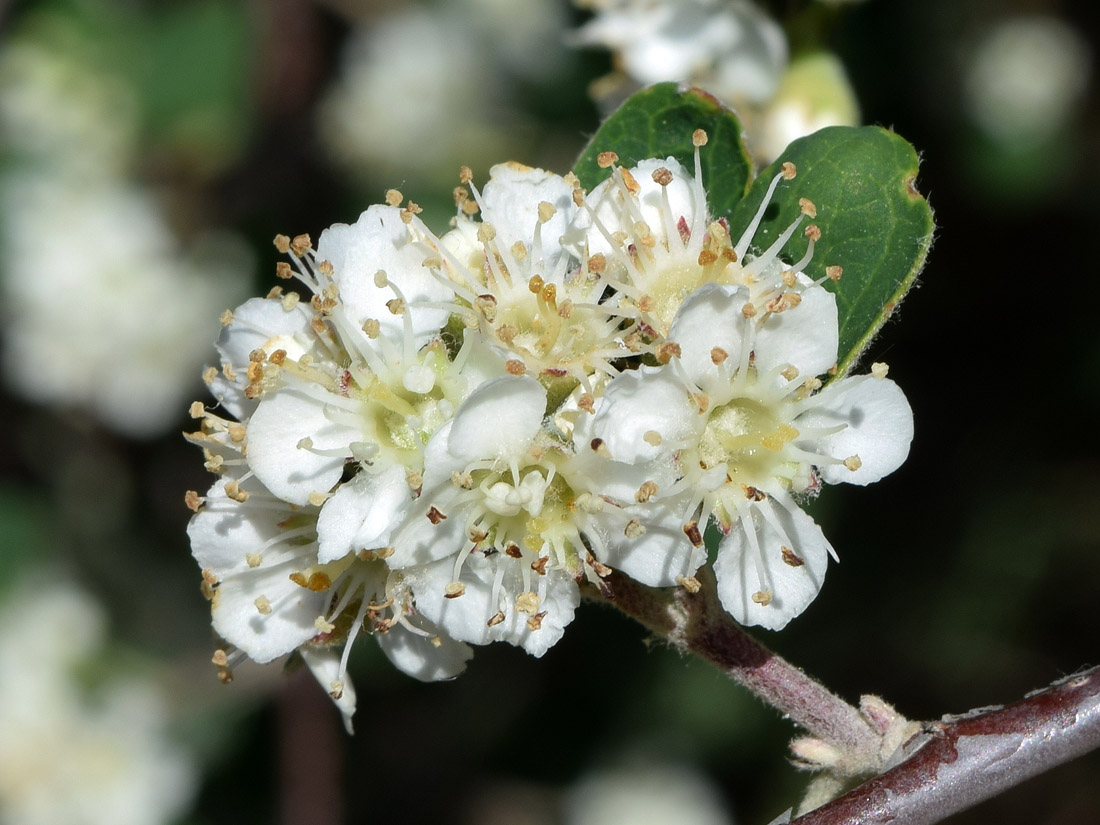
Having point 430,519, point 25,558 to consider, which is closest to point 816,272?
point 430,519

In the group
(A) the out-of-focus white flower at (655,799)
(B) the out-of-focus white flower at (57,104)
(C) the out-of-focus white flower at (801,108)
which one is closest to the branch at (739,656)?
(C) the out-of-focus white flower at (801,108)

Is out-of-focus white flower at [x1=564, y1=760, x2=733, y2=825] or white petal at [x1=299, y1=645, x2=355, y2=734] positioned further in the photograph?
out-of-focus white flower at [x1=564, y1=760, x2=733, y2=825]

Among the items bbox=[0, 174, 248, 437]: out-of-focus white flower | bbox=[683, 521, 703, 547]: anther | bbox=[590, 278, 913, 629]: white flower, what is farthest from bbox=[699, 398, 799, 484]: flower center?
bbox=[0, 174, 248, 437]: out-of-focus white flower

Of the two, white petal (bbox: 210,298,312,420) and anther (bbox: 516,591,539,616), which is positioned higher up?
white petal (bbox: 210,298,312,420)

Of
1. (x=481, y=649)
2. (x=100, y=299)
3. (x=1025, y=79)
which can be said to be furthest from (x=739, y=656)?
(x=100, y=299)

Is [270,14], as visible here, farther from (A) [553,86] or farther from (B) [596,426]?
(B) [596,426]

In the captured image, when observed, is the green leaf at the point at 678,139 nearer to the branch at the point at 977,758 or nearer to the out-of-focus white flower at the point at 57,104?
the branch at the point at 977,758

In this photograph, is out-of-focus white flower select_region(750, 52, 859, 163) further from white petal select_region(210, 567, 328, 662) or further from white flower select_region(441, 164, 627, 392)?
white petal select_region(210, 567, 328, 662)

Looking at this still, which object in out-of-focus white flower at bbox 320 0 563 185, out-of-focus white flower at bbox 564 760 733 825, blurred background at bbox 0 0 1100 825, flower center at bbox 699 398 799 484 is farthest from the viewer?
out-of-focus white flower at bbox 320 0 563 185

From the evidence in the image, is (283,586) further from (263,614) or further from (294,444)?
(294,444)
